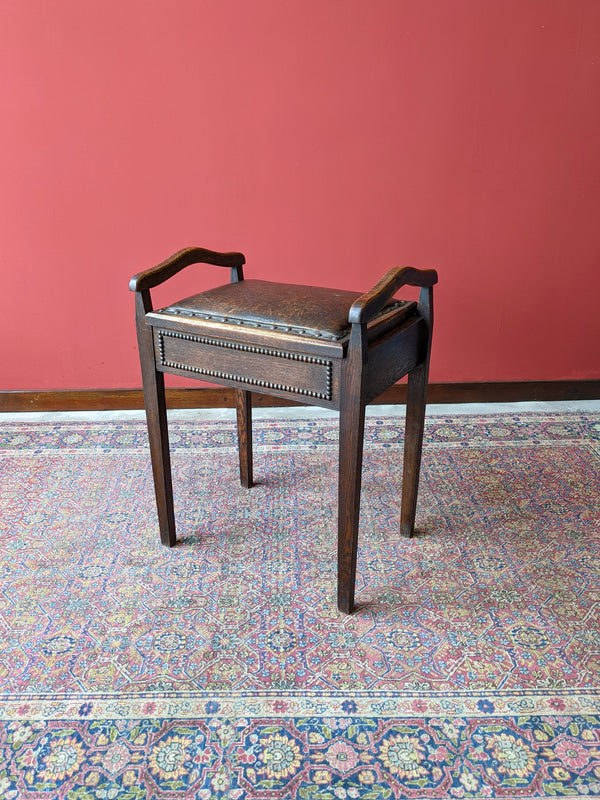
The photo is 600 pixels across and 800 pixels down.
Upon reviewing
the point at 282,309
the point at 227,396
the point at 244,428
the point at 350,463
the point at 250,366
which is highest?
the point at 282,309

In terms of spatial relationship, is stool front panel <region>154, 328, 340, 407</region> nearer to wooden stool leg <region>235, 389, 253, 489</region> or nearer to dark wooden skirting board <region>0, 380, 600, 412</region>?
wooden stool leg <region>235, 389, 253, 489</region>

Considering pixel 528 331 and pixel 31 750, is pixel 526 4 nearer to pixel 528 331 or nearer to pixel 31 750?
pixel 528 331

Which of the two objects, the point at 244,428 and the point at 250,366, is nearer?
the point at 250,366

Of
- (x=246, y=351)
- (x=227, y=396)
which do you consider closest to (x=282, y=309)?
(x=246, y=351)

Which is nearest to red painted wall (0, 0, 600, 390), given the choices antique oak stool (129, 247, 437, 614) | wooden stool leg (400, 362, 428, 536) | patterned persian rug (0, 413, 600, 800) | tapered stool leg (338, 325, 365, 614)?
patterned persian rug (0, 413, 600, 800)

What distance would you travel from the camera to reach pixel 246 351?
5.31 ft

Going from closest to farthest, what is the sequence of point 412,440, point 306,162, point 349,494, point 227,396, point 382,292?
point 382,292, point 349,494, point 412,440, point 306,162, point 227,396

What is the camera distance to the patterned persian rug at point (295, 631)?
51.3 inches

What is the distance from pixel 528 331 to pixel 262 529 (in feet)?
5.08

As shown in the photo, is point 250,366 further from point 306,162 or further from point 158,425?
point 306,162

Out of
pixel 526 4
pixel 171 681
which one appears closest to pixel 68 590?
pixel 171 681

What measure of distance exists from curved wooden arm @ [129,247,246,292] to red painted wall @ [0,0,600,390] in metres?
0.78

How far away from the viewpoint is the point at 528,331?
2898 millimetres

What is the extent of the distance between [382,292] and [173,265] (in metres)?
0.62
